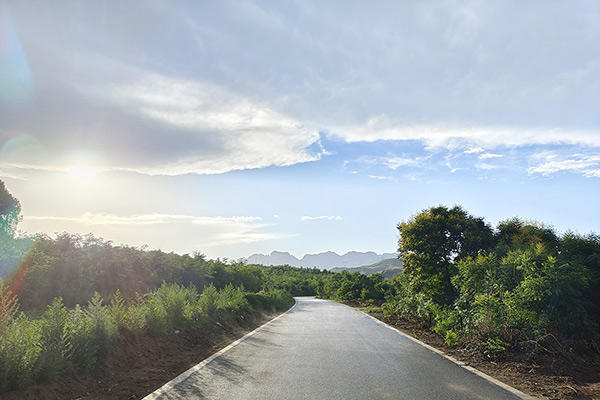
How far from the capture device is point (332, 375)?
7391 millimetres

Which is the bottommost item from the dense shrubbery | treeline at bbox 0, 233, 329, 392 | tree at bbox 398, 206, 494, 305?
the dense shrubbery

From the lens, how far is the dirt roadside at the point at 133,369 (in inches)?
227

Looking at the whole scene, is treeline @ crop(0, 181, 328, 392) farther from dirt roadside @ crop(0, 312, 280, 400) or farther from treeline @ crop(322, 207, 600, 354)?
treeline @ crop(322, 207, 600, 354)

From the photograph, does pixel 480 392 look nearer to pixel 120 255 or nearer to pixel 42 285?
pixel 42 285

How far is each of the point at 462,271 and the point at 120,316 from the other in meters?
9.50

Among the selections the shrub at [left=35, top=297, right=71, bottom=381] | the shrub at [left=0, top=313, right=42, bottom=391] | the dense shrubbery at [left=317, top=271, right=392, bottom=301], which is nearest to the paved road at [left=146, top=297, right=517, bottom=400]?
the shrub at [left=35, top=297, right=71, bottom=381]

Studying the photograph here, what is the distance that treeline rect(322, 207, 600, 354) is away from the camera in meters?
9.03

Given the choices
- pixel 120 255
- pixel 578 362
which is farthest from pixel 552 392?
pixel 120 255

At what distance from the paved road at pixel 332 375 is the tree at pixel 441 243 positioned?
4068mm

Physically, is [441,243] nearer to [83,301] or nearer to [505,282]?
[505,282]

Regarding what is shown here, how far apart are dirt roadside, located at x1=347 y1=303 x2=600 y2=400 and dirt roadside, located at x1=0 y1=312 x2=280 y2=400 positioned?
20.5ft

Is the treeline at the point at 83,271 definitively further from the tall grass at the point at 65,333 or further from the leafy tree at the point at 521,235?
the leafy tree at the point at 521,235

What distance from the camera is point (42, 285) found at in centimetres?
1644

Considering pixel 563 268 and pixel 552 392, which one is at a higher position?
pixel 563 268
